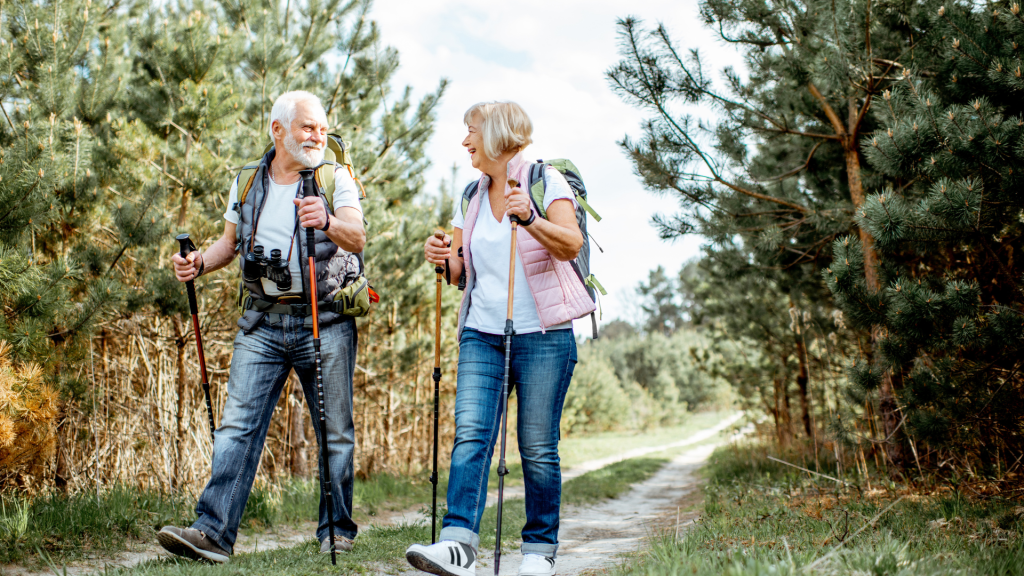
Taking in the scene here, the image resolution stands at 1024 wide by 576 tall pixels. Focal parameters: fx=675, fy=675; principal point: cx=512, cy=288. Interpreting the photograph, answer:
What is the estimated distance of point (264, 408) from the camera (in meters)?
3.16

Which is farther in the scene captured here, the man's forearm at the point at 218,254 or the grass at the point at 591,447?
the grass at the point at 591,447

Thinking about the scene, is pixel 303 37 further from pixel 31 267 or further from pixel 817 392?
pixel 817 392

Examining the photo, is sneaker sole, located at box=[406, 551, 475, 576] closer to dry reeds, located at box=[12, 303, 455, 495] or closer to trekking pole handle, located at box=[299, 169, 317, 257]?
trekking pole handle, located at box=[299, 169, 317, 257]

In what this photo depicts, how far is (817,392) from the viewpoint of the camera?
859 centimetres

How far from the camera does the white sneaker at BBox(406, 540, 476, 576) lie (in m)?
2.42

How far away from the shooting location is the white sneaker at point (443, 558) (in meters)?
2.42

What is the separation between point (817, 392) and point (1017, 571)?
6.74 m

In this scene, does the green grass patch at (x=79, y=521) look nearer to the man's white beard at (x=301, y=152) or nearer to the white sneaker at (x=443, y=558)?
the white sneaker at (x=443, y=558)

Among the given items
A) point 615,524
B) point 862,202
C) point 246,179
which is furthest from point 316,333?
point 862,202

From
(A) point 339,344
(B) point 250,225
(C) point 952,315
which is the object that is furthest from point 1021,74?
(B) point 250,225

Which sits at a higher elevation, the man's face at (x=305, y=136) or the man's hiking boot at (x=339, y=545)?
the man's face at (x=305, y=136)

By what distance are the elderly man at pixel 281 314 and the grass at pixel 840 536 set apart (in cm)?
159

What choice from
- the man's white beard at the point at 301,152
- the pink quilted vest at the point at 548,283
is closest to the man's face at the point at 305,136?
the man's white beard at the point at 301,152

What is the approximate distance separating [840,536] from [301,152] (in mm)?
2994
